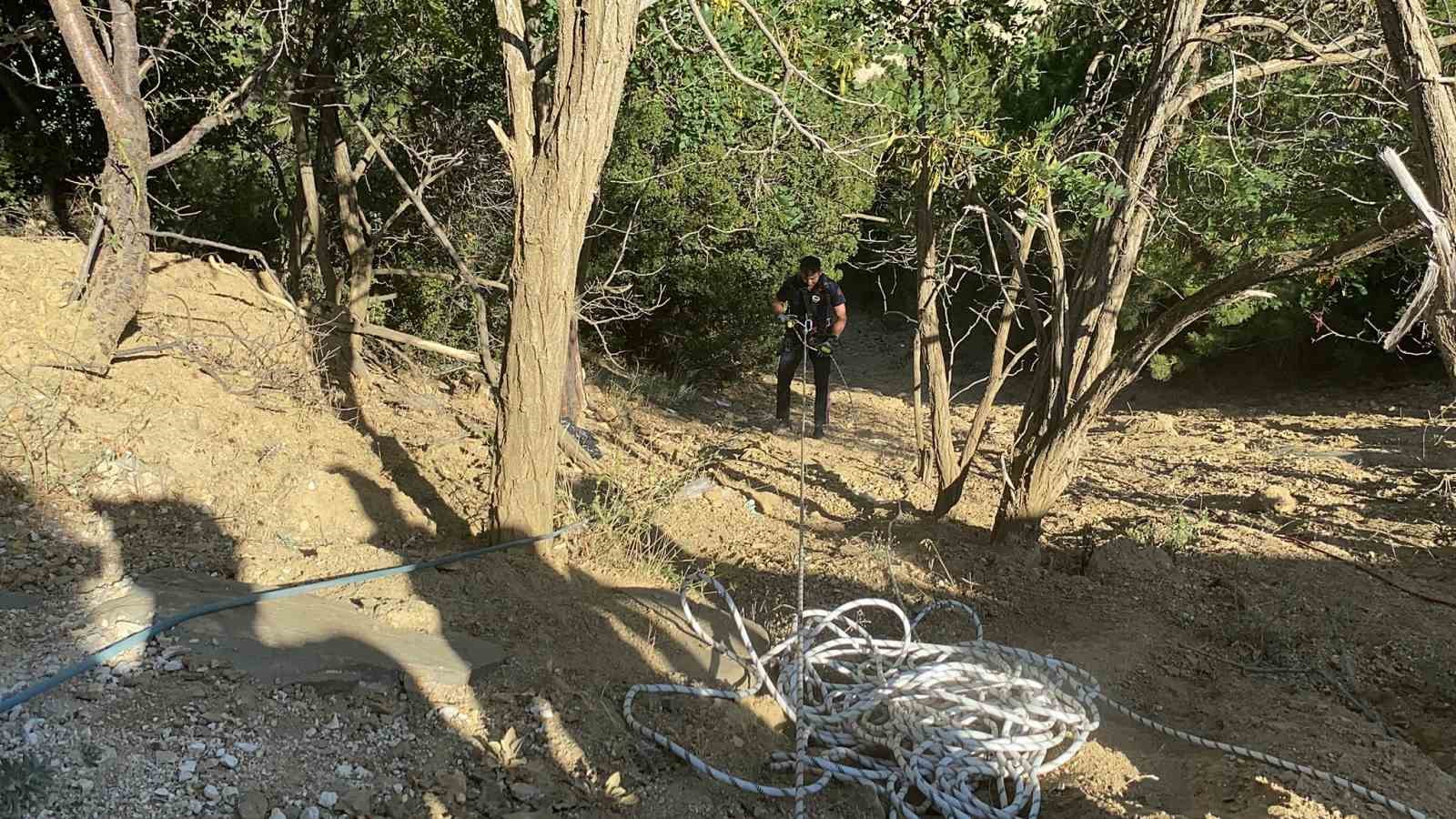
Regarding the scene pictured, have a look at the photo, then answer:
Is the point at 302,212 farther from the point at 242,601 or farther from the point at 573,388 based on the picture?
the point at 242,601

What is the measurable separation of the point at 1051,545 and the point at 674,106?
357 cm

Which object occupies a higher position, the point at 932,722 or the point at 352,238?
the point at 352,238

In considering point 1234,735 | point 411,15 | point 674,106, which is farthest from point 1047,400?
point 411,15

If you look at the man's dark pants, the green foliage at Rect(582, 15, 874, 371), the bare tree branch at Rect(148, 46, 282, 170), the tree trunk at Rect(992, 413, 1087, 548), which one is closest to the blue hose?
the tree trunk at Rect(992, 413, 1087, 548)

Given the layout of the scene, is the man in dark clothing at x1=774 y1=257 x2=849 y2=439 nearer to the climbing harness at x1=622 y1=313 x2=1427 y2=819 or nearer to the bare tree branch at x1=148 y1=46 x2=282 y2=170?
the bare tree branch at x1=148 y1=46 x2=282 y2=170

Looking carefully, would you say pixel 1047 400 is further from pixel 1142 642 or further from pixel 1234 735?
pixel 1234 735

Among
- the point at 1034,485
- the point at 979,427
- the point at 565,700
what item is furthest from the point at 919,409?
the point at 565,700

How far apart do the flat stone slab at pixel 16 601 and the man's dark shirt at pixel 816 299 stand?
6118mm

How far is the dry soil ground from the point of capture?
2473mm

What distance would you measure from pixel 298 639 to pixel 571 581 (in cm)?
129

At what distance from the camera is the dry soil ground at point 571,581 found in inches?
97.3

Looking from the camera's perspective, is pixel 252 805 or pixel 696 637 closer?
pixel 252 805

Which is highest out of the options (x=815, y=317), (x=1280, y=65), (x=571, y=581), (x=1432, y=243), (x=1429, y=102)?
(x=1280, y=65)

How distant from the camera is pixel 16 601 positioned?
2809 mm
